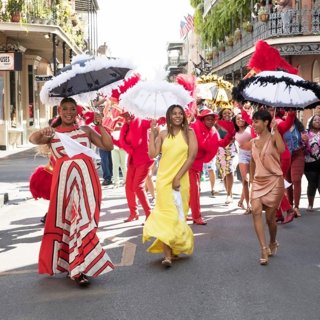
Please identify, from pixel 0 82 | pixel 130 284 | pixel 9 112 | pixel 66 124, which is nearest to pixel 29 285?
pixel 130 284

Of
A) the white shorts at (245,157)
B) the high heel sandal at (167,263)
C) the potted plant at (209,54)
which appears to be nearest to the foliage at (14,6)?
the white shorts at (245,157)

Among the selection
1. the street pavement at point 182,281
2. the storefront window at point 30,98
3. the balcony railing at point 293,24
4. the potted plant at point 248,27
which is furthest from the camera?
the storefront window at point 30,98

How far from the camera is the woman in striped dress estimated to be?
5.77m

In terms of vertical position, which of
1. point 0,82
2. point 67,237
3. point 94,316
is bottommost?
point 94,316

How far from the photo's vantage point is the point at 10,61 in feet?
70.8

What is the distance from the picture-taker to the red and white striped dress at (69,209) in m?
5.81

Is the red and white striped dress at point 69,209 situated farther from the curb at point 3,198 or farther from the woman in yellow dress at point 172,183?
the curb at point 3,198

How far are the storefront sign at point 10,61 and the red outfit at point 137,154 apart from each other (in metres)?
13.2

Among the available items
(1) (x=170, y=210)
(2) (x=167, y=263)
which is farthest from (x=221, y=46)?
(2) (x=167, y=263)

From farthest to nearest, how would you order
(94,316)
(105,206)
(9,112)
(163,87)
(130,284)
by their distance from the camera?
(9,112), (105,206), (163,87), (130,284), (94,316)

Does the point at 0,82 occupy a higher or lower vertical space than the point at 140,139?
higher

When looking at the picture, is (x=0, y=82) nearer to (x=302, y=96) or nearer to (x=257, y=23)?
(x=257, y=23)

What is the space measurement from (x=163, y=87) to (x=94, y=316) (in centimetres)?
318

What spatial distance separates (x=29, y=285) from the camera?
587 cm
